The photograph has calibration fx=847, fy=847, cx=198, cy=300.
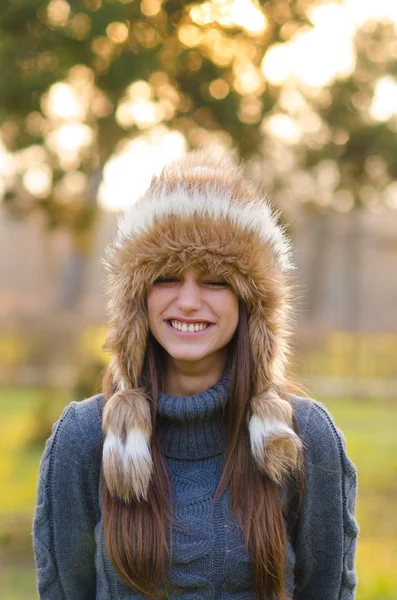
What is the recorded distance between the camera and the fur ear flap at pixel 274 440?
2400mm

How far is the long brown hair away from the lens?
233cm

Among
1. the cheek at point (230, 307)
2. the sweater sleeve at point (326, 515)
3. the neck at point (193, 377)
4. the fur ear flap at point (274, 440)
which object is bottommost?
the sweater sleeve at point (326, 515)

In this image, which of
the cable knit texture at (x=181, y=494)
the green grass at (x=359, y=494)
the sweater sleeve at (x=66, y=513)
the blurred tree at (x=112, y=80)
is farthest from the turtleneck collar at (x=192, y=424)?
the green grass at (x=359, y=494)

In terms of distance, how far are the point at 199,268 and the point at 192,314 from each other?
13 centimetres

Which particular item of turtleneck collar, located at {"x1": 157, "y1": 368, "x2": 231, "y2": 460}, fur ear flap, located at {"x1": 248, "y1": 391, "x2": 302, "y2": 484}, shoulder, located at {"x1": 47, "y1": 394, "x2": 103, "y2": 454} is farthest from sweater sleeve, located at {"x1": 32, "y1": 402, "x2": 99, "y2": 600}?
fur ear flap, located at {"x1": 248, "y1": 391, "x2": 302, "y2": 484}

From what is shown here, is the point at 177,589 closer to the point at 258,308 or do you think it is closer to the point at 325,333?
the point at 258,308

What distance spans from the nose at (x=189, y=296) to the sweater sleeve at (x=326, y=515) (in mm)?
514

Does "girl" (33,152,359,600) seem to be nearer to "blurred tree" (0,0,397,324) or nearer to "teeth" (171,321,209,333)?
"teeth" (171,321,209,333)

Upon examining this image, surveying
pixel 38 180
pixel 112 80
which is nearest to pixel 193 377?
pixel 112 80

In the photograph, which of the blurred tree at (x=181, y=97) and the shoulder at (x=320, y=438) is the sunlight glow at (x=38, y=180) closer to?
the blurred tree at (x=181, y=97)

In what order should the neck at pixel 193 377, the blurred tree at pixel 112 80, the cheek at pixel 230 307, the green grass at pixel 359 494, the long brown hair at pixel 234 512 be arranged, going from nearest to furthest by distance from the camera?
the long brown hair at pixel 234 512 < the cheek at pixel 230 307 < the neck at pixel 193 377 < the blurred tree at pixel 112 80 < the green grass at pixel 359 494

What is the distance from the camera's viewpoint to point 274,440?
7.88 ft

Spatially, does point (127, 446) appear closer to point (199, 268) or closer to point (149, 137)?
point (199, 268)

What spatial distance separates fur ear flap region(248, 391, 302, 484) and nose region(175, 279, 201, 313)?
0.36 metres
